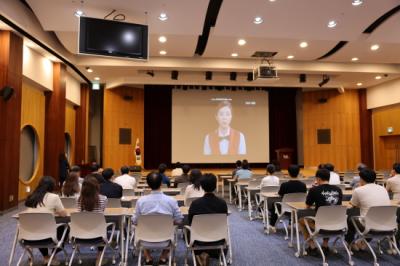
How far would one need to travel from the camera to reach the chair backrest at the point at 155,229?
3.33 metres

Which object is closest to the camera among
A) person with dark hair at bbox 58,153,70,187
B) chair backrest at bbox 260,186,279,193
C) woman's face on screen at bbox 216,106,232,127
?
chair backrest at bbox 260,186,279,193

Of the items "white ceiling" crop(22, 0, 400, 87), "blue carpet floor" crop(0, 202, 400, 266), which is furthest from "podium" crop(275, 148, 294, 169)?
"blue carpet floor" crop(0, 202, 400, 266)

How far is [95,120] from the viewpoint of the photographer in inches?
599

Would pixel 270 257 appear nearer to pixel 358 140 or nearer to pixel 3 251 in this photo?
pixel 3 251

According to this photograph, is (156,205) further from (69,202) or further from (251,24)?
(251,24)

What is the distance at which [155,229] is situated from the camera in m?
3.38

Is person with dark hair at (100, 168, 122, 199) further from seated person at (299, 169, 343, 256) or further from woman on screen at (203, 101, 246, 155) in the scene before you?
woman on screen at (203, 101, 246, 155)

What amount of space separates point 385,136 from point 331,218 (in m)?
12.6

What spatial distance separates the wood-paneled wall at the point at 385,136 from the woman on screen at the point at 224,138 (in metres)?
6.33

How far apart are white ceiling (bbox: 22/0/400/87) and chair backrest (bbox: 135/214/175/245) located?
5.03 meters

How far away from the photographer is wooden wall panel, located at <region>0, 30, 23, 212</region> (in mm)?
7309

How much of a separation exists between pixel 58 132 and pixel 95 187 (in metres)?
7.70

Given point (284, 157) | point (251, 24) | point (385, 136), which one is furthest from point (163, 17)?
point (385, 136)

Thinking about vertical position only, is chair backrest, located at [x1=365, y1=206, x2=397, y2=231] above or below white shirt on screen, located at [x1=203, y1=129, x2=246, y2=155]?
below
